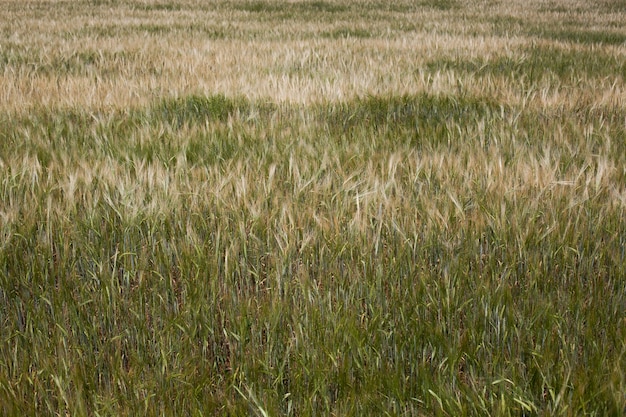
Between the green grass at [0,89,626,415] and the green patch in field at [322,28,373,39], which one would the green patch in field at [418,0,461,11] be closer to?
the green patch in field at [322,28,373,39]

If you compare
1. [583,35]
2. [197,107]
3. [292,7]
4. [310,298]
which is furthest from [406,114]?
[292,7]

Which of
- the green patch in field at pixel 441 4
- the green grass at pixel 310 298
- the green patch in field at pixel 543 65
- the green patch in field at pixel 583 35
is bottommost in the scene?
the green grass at pixel 310 298

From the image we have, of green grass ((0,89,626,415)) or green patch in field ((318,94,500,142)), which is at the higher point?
green patch in field ((318,94,500,142))

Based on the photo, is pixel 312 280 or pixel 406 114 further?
pixel 406 114

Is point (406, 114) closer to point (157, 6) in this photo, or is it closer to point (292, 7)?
point (292, 7)

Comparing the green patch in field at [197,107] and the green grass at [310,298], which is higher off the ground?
the green patch in field at [197,107]

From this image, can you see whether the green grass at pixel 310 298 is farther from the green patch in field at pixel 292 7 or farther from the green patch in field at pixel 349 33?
the green patch in field at pixel 292 7

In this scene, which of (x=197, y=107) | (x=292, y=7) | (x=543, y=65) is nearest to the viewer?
(x=197, y=107)

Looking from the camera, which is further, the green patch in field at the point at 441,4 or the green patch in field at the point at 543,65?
the green patch in field at the point at 441,4

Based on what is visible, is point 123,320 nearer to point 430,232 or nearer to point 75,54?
point 430,232

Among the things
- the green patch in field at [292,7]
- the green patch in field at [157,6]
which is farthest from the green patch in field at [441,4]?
the green patch in field at [157,6]

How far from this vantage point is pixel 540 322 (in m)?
1.34

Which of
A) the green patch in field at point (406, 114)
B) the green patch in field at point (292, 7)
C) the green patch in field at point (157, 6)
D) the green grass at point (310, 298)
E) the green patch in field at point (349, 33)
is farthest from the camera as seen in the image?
the green patch in field at point (157, 6)

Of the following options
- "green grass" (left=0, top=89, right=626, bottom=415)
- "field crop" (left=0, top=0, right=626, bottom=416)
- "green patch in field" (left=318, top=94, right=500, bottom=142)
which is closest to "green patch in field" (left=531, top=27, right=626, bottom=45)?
"green patch in field" (left=318, top=94, right=500, bottom=142)
